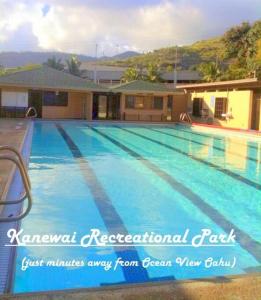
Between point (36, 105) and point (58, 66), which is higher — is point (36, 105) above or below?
below

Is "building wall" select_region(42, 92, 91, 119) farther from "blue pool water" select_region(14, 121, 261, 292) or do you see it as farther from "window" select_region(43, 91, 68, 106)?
"blue pool water" select_region(14, 121, 261, 292)

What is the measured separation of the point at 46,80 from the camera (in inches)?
1062

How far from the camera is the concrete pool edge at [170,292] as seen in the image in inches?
127

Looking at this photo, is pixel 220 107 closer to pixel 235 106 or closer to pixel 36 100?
pixel 235 106

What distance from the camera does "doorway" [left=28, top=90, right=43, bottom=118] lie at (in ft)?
88.2

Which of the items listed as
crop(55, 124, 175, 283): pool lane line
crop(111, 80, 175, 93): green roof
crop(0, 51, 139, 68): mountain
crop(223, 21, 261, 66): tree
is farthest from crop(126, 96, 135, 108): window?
crop(0, 51, 139, 68): mountain

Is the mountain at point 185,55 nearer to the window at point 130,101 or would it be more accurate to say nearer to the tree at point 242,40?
the tree at point 242,40

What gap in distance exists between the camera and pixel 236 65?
48250 mm

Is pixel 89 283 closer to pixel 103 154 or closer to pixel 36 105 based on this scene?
pixel 103 154

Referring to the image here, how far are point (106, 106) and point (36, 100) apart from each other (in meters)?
5.14

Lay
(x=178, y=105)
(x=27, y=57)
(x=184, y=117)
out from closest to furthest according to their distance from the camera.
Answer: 1. (x=184, y=117)
2. (x=178, y=105)
3. (x=27, y=57)

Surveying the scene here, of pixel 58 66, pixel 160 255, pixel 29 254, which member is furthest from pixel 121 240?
pixel 58 66

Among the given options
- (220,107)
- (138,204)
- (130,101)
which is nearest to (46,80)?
(130,101)

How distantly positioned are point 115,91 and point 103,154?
15.3 metres
